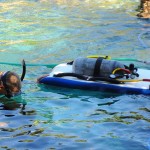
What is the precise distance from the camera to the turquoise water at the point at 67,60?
592 centimetres

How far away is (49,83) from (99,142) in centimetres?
241

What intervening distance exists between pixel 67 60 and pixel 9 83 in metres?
3.29

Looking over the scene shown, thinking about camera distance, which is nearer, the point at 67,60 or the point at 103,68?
the point at 103,68

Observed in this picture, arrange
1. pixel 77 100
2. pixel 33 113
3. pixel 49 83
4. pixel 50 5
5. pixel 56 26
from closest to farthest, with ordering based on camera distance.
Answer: pixel 33 113 < pixel 77 100 < pixel 49 83 < pixel 56 26 < pixel 50 5

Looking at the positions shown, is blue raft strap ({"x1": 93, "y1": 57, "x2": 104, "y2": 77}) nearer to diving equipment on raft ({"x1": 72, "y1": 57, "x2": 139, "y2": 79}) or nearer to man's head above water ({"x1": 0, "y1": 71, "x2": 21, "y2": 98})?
diving equipment on raft ({"x1": 72, "y1": 57, "x2": 139, "y2": 79})

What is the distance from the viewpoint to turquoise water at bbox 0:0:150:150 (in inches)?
233

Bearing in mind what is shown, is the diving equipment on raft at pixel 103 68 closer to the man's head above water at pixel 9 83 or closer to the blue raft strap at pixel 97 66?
the blue raft strap at pixel 97 66

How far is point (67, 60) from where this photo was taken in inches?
392

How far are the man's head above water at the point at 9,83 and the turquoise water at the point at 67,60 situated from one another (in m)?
0.25

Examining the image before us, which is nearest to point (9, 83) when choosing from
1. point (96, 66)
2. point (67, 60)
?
point (96, 66)

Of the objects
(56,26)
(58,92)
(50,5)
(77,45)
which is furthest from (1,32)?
(58,92)

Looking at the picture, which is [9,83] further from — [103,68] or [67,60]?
[67,60]

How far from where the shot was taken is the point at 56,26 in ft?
42.8

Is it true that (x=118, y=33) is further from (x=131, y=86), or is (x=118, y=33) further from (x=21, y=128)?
(x=21, y=128)
